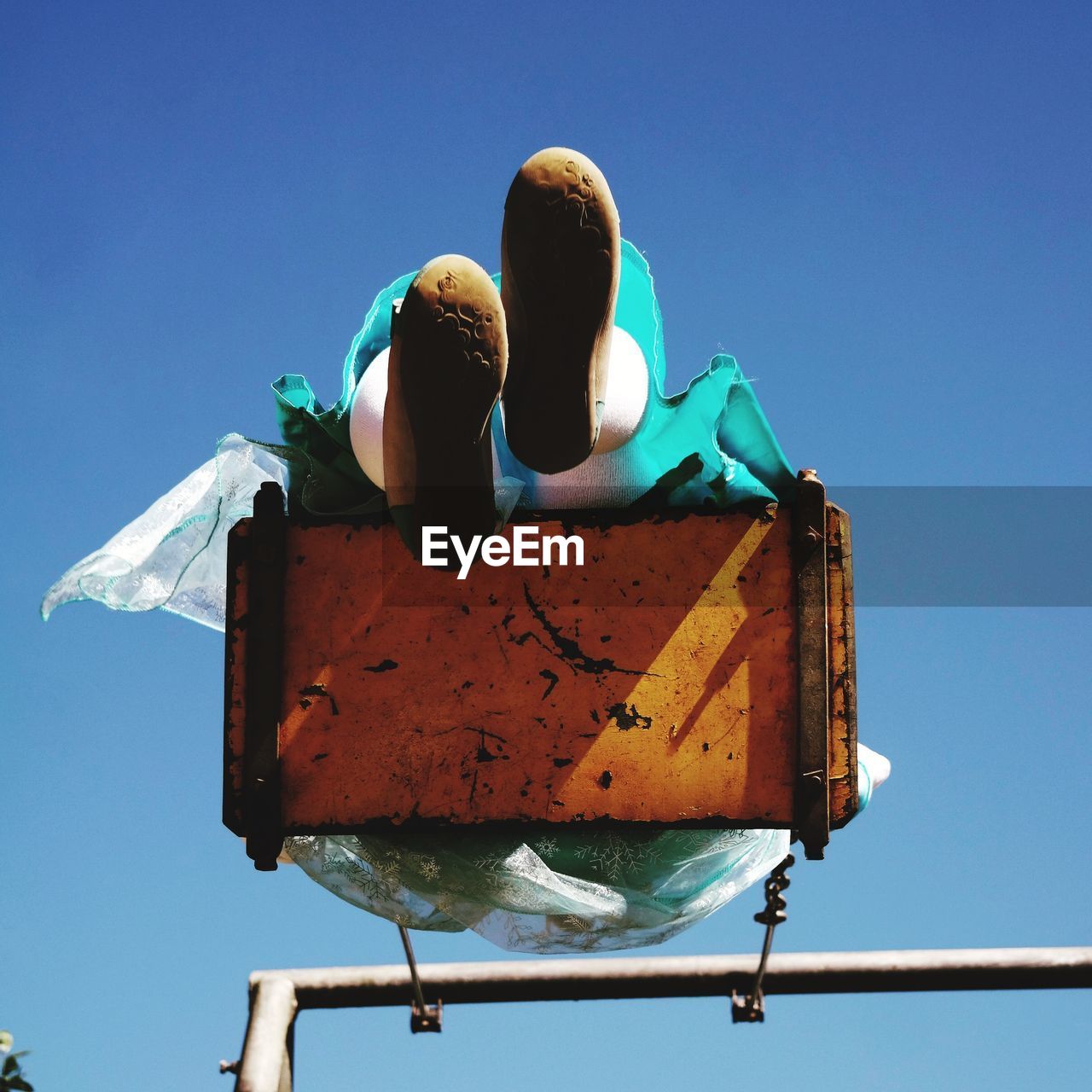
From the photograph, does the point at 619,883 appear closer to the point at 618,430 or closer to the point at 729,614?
the point at 729,614

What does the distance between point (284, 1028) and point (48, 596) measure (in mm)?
1033

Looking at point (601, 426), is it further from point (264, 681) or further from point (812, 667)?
point (264, 681)

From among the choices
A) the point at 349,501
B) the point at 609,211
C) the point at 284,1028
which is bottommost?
the point at 284,1028

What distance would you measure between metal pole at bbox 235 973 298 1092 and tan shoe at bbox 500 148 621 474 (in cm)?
136

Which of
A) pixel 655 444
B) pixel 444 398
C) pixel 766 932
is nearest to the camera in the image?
pixel 444 398

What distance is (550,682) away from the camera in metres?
2.77

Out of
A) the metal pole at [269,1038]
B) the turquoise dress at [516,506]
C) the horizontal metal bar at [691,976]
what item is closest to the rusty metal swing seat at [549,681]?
the turquoise dress at [516,506]

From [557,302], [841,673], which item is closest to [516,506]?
[557,302]

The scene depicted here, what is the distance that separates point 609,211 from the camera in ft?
8.27

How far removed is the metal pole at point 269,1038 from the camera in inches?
125

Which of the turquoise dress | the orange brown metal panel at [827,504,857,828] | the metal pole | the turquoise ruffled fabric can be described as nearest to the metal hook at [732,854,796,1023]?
the turquoise dress

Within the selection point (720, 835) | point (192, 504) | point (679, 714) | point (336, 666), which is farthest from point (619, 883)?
point (192, 504)

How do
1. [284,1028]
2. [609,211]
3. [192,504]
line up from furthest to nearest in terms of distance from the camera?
[284,1028], [192,504], [609,211]

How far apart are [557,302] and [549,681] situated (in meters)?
0.64
